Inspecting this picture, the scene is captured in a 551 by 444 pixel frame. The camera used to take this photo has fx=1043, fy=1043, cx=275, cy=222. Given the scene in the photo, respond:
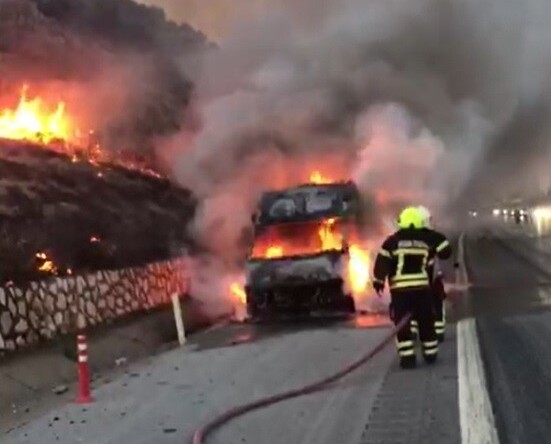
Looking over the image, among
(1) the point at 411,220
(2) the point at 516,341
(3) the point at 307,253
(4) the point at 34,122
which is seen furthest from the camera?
(4) the point at 34,122

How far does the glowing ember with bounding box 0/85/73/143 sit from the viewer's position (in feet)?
83.7

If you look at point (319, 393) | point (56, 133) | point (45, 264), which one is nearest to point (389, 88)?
point (56, 133)

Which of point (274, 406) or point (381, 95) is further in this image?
point (381, 95)

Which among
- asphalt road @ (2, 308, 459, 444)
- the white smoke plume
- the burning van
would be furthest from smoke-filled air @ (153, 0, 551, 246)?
asphalt road @ (2, 308, 459, 444)

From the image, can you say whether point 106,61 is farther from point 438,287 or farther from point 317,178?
point 438,287

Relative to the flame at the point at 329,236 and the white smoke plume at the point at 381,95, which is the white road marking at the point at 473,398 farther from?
the white smoke plume at the point at 381,95

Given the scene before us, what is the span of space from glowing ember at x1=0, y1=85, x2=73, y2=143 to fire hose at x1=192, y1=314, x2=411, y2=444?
15194 mm

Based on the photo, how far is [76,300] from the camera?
1605cm

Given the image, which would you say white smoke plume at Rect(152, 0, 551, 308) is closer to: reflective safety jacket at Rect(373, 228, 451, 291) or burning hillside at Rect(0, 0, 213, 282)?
burning hillside at Rect(0, 0, 213, 282)

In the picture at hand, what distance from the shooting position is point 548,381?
32.0ft

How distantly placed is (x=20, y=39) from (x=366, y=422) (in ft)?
96.9

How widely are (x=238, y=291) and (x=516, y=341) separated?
28.8 ft

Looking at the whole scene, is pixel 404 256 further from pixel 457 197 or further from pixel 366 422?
pixel 457 197

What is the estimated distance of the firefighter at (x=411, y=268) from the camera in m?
11.4
